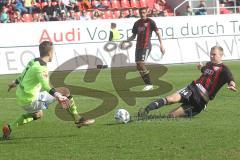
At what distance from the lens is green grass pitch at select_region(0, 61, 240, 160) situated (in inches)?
384

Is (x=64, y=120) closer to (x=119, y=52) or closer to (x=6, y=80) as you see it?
(x=6, y=80)

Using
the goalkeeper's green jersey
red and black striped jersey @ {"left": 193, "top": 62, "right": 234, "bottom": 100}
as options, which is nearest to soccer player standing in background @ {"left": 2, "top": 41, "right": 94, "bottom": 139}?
the goalkeeper's green jersey

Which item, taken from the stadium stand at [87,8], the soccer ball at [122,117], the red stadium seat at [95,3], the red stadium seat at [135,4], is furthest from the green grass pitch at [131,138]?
the red stadium seat at [135,4]

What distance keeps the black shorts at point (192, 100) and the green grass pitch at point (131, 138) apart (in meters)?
0.23

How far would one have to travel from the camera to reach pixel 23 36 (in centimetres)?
2933

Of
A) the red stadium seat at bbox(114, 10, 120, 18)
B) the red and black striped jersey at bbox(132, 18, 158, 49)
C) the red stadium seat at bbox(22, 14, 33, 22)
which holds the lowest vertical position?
the red stadium seat at bbox(114, 10, 120, 18)

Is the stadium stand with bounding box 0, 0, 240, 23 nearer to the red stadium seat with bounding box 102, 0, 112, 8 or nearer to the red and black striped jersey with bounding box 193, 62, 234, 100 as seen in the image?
the red stadium seat with bounding box 102, 0, 112, 8

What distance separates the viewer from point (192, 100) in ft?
43.1

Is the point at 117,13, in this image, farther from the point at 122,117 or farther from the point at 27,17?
the point at 122,117

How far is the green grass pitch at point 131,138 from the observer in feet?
32.0

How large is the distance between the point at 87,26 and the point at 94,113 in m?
16.6

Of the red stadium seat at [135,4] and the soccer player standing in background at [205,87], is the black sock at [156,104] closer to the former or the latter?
the soccer player standing in background at [205,87]

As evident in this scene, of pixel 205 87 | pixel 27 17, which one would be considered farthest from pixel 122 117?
pixel 27 17

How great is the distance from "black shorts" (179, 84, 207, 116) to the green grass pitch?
0.76 ft
